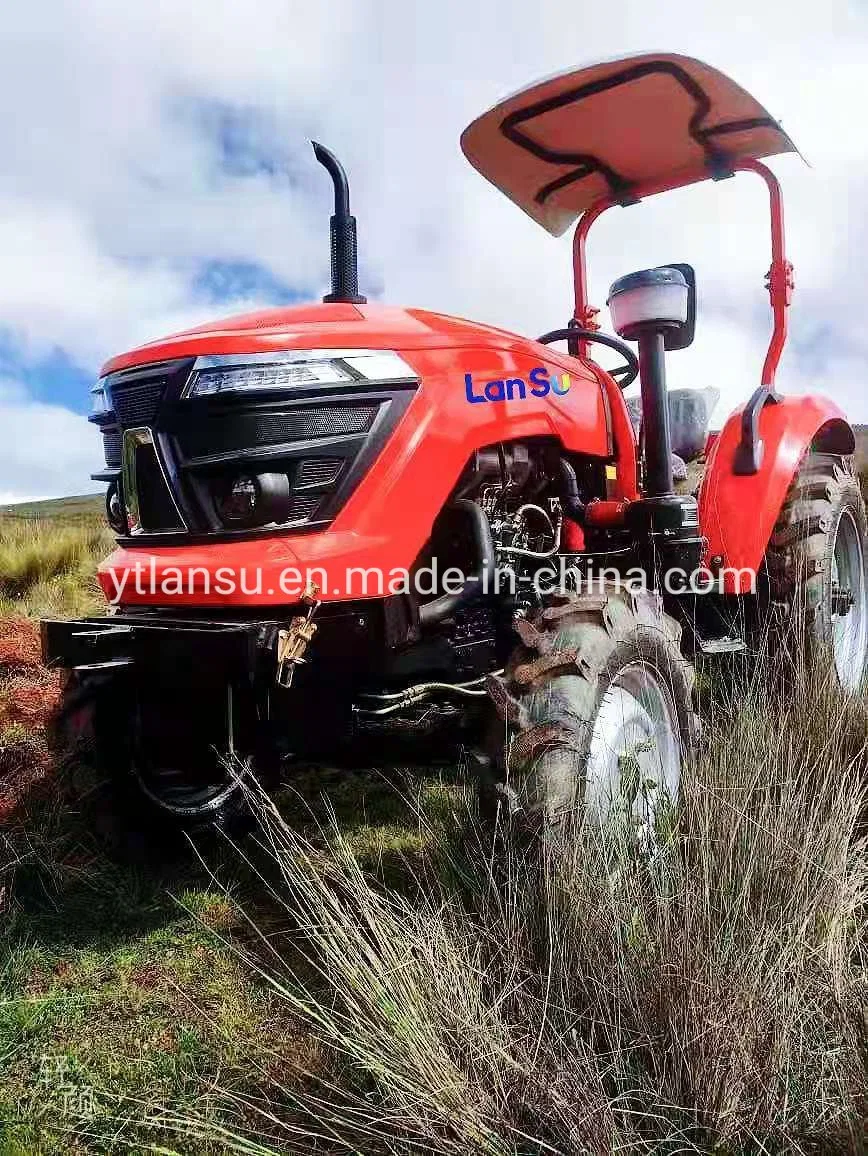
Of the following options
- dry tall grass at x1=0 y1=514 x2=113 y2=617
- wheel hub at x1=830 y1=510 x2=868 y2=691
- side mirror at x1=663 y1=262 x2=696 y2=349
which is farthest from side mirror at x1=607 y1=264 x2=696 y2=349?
dry tall grass at x1=0 y1=514 x2=113 y2=617

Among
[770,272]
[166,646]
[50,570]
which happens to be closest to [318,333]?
[166,646]

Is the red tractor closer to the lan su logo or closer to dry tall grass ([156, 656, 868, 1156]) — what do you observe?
the lan su logo

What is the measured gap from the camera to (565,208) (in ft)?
14.7

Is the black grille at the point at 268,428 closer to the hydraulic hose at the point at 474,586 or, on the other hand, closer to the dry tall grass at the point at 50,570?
the hydraulic hose at the point at 474,586

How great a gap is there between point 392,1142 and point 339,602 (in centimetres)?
126

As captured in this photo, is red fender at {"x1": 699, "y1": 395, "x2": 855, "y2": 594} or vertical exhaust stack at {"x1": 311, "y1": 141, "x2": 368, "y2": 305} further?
red fender at {"x1": 699, "y1": 395, "x2": 855, "y2": 594}

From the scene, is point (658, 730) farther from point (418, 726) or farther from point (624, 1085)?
point (624, 1085)

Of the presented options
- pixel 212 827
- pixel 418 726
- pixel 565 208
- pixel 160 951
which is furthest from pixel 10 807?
pixel 565 208

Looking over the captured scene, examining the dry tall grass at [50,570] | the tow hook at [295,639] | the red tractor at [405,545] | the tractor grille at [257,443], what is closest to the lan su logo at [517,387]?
the red tractor at [405,545]

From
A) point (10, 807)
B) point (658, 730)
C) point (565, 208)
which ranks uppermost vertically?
point (565, 208)

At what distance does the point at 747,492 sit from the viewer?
12.5 feet

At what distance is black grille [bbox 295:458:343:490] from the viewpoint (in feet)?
8.19

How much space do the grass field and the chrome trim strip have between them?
1006mm

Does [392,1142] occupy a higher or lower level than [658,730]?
lower
